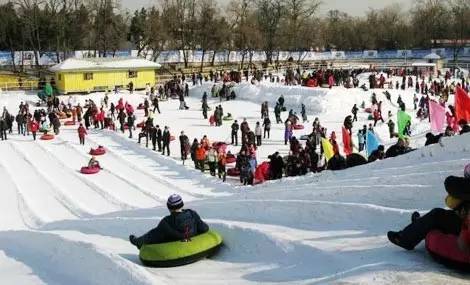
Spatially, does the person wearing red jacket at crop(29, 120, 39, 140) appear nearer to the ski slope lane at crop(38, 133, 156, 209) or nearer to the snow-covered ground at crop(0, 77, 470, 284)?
the ski slope lane at crop(38, 133, 156, 209)

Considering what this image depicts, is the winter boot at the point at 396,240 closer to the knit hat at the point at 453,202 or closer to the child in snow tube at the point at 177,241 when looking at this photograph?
the knit hat at the point at 453,202

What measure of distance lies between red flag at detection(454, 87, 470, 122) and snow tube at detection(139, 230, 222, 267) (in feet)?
41.8

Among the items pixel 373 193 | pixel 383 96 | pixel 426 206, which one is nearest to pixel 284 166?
pixel 373 193

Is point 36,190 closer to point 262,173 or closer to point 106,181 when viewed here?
point 106,181

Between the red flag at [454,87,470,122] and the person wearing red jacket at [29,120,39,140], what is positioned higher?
the red flag at [454,87,470,122]

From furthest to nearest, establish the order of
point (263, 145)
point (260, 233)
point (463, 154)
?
point (263, 145) < point (463, 154) < point (260, 233)

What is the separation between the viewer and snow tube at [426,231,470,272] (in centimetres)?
588

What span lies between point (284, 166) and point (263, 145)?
6848 mm

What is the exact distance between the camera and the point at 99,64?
140 feet

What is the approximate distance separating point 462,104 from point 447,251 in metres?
13.2

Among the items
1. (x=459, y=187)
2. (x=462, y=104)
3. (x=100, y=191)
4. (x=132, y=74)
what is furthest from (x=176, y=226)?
(x=132, y=74)

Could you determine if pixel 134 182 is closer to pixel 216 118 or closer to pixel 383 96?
pixel 216 118

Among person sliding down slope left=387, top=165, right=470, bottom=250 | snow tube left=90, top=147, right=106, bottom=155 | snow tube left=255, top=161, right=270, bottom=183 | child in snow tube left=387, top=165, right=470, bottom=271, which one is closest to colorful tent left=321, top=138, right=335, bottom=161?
snow tube left=255, top=161, right=270, bottom=183

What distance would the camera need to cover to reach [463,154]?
11914mm
